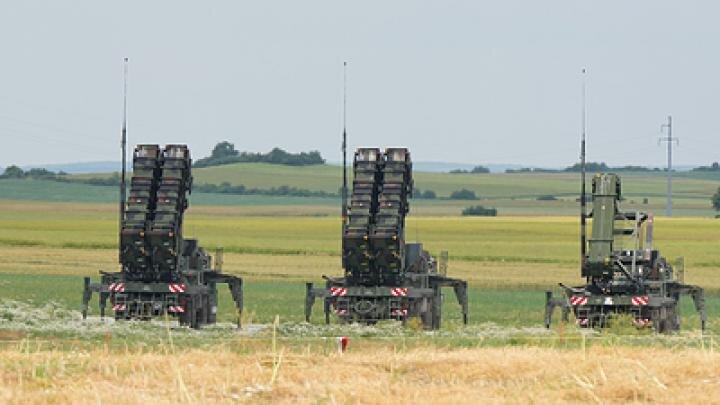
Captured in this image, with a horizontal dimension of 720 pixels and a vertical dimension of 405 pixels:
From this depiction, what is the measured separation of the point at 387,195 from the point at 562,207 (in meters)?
123

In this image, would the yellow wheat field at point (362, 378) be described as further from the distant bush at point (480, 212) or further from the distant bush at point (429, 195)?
the distant bush at point (429, 195)

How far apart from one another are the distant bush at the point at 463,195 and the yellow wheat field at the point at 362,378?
161 m

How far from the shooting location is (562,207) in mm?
164250

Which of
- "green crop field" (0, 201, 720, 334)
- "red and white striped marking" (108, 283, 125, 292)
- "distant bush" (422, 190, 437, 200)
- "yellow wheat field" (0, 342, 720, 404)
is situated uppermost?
"distant bush" (422, 190, 437, 200)

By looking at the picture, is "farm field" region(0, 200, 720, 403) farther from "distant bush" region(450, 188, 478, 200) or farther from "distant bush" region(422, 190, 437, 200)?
"distant bush" region(450, 188, 478, 200)

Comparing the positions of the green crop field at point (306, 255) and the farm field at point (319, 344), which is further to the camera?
the green crop field at point (306, 255)

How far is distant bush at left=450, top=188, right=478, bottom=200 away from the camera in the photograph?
184 meters

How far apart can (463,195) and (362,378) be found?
165634 mm

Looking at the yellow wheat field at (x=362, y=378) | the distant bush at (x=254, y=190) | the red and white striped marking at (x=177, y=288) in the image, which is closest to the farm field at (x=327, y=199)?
the distant bush at (x=254, y=190)

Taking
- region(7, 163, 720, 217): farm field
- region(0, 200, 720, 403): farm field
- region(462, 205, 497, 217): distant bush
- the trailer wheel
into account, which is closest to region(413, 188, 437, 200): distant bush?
region(7, 163, 720, 217): farm field

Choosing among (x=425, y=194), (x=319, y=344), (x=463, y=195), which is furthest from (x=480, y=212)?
(x=319, y=344)

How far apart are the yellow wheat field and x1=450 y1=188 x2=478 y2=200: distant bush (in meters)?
161

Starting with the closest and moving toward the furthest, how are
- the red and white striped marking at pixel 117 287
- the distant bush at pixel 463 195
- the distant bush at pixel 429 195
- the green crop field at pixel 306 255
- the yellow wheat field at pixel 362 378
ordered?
the yellow wheat field at pixel 362 378 → the red and white striped marking at pixel 117 287 → the green crop field at pixel 306 255 → the distant bush at pixel 429 195 → the distant bush at pixel 463 195

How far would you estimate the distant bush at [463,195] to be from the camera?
18362 centimetres
